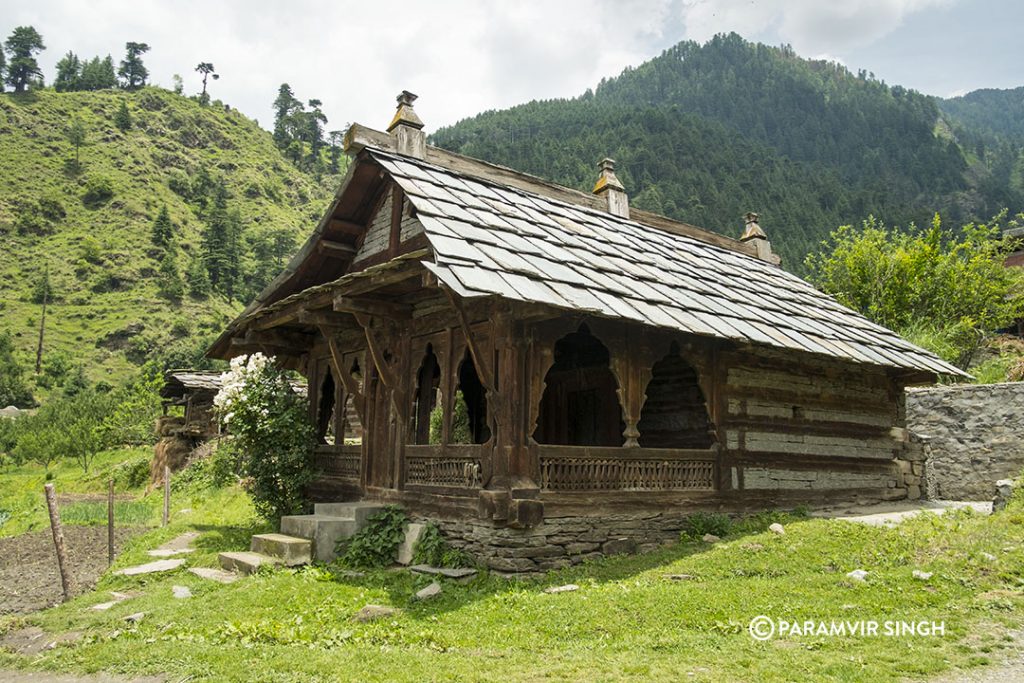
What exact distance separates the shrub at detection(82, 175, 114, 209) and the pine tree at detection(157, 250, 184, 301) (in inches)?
772

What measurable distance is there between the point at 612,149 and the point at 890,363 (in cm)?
8786

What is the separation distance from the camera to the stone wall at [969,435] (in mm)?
15180

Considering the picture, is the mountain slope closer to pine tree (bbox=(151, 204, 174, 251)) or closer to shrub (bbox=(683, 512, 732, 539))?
pine tree (bbox=(151, 204, 174, 251))

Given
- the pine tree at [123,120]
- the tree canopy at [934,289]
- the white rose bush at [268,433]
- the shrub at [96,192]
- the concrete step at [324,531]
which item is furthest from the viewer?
the pine tree at [123,120]

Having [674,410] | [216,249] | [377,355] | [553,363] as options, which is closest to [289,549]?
[377,355]

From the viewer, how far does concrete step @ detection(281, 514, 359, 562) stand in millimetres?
10133

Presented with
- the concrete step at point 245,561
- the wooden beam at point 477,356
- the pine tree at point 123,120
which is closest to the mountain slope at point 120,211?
the pine tree at point 123,120

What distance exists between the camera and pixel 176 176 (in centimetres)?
9988

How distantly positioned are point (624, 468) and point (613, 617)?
3.48 meters

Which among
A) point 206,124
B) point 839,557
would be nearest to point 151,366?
point 839,557

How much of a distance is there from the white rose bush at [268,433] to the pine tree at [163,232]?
7404cm

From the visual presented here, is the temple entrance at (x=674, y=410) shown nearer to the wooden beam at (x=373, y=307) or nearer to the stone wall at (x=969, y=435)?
the wooden beam at (x=373, y=307)

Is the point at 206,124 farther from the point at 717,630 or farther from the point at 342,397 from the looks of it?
the point at 717,630

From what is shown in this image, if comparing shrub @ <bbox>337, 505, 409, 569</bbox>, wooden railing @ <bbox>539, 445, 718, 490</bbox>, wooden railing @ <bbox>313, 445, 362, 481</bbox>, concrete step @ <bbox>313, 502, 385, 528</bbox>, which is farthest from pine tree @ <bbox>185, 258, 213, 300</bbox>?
wooden railing @ <bbox>539, 445, 718, 490</bbox>
